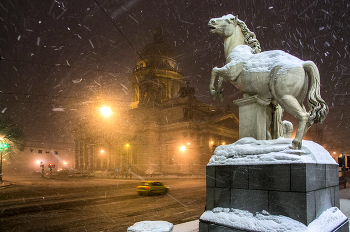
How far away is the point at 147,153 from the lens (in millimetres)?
50125

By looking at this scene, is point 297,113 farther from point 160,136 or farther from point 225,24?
point 160,136

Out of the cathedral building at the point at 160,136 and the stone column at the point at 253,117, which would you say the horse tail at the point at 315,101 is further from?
the cathedral building at the point at 160,136

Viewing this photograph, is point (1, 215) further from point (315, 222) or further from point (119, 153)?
point (119, 153)

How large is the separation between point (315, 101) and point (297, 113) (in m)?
0.43

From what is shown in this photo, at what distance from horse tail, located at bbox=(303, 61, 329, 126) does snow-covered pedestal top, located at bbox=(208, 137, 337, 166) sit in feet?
1.61

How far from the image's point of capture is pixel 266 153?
449 cm

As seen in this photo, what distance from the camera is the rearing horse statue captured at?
470 centimetres

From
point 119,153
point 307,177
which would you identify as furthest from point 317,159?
point 119,153

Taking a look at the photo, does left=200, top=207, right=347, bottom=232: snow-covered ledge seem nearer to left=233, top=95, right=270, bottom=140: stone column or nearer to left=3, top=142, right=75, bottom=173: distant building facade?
left=233, top=95, right=270, bottom=140: stone column

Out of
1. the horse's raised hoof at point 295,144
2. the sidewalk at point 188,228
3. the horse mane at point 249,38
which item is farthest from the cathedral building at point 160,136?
the horse's raised hoof at point 295,144

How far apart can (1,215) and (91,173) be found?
4030cm

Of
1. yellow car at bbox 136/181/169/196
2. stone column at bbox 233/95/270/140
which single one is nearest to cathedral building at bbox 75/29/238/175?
yellow car at bbox 136/181/169/196

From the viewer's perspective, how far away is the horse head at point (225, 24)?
5.86m

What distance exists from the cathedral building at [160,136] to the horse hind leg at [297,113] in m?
38.5
